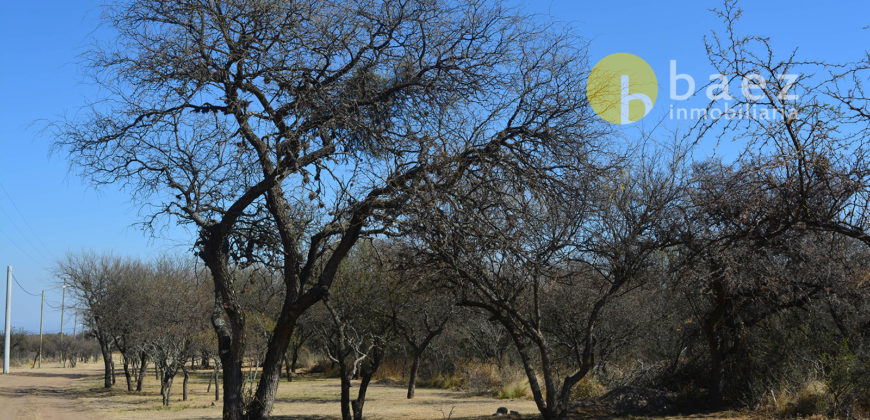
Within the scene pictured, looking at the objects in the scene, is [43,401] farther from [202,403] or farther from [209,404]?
[209,404]

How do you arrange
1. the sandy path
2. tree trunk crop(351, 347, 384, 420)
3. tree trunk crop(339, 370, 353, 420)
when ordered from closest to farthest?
tree trunk crop(339, 370, 353, 420) → tree trunk crop(351, 347, 384, 420) → the sandy path

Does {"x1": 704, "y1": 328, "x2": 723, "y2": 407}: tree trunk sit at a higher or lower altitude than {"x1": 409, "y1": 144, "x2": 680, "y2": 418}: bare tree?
lower

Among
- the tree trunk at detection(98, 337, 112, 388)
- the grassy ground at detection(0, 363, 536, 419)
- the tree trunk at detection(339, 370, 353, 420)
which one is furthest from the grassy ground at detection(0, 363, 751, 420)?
the tree trunk at detection(339, 370, 353, 420)

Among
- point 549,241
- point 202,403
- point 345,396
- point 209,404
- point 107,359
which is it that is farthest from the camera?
point 107,359

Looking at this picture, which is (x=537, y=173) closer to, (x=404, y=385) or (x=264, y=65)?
(x=264, y=65)

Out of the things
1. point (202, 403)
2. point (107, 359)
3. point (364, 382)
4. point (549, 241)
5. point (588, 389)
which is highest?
point (549, 241)

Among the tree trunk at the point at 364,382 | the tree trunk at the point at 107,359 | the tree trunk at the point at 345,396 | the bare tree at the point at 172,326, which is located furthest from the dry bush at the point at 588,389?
the tree trunk at the point at 107,359

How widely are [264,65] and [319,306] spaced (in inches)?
612

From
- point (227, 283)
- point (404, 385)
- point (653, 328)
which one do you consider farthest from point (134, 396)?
point (227, 283)

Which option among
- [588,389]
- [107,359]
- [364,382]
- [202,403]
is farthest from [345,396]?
[107,359]

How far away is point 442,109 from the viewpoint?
8.29 meters

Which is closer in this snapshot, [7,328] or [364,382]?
[364,382]

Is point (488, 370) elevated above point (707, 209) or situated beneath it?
situated beneath

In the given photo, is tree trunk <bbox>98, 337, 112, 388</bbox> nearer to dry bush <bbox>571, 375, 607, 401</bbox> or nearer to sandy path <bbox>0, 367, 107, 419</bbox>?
sandy path <bbox>0, 367, 107, 419</bbox>
